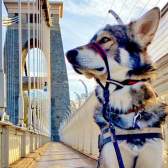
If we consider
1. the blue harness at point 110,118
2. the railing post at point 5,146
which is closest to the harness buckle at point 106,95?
the blue harness at point 110,118

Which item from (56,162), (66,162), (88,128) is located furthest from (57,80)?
(66,162)

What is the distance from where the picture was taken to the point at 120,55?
2.42 meters

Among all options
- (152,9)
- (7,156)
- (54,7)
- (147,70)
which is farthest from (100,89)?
(54,7)

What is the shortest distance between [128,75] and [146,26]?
24 cm

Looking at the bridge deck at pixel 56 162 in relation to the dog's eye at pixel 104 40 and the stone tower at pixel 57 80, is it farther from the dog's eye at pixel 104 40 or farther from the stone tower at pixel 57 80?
the stone tower at pixel 57 80

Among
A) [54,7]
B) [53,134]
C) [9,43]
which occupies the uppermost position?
[54,7]

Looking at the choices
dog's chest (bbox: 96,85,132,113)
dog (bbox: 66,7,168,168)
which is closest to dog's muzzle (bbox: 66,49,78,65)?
dog (bbox: 66,7,168,168)

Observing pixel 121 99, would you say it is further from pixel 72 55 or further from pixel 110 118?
pixel 72 55

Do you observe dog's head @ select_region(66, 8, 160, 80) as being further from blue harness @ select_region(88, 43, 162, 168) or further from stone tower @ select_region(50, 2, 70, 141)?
stone tower @ select_region(50, 2, 70, 141)

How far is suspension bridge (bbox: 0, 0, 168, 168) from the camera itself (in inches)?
480

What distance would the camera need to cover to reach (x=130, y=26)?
2.44 m

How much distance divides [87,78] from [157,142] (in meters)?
0.44

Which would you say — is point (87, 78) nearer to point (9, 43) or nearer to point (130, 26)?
point (130, 26)

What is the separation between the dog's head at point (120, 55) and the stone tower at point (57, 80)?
297 feet
